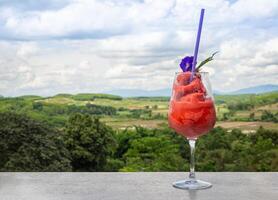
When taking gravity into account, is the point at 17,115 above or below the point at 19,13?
below

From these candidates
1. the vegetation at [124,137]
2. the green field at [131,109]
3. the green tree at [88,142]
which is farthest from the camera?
the green field at [131,109]

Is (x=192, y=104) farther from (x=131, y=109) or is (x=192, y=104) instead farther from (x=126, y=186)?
(x=131, y=109)

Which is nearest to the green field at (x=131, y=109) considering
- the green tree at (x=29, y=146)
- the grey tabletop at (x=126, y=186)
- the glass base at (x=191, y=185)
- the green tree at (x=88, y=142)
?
the green tree at (x=88, y=142)

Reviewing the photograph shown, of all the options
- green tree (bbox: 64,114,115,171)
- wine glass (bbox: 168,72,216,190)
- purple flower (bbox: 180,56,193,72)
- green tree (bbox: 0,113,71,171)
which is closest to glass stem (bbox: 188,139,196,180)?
wine glass (bbox: 168,72,216,190)

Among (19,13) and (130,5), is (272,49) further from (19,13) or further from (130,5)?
(19,13)

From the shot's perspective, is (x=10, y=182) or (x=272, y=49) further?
(x=272, y=49)

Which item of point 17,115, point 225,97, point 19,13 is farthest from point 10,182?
point 19,13

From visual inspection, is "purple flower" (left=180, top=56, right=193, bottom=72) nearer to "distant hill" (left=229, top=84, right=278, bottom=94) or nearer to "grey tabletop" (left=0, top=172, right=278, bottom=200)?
"grey tabletop" (left=0, top=172, right=278, bottom=200)

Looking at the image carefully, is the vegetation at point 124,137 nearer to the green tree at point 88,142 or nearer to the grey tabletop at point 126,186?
the green tree at point 88,142
